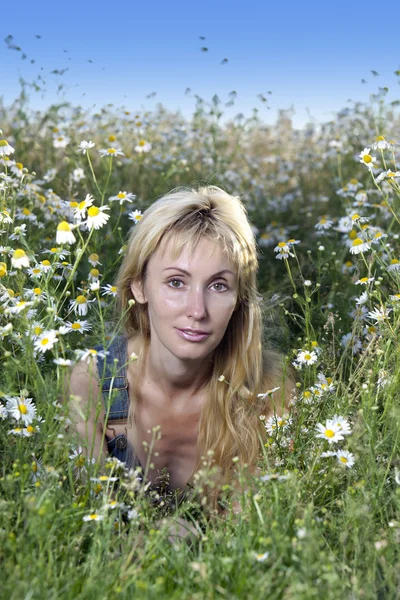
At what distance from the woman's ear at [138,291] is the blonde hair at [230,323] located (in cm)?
2

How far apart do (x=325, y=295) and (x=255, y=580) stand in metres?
2.72

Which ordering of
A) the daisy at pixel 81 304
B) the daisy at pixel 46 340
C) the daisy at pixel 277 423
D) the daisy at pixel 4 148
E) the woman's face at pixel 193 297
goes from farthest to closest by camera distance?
the daisy at pixel 4 148 → the daisy at pixel 81 304 → the woman's face at pixel 193 297 → the daisy at pixel 277 423 → the daisy at pixel 46 340

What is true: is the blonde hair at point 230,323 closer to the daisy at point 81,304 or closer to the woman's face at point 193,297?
the woman's face at point 193,297

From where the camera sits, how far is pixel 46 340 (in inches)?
94.3

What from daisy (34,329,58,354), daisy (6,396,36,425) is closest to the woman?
daisy (6,396,36,425)

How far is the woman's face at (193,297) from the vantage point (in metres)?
2.81

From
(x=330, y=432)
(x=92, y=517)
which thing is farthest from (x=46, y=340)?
(x=330, y=432)

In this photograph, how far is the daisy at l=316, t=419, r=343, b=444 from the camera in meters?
2.47

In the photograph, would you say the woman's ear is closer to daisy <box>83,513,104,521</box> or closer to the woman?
the woman

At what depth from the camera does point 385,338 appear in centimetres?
302

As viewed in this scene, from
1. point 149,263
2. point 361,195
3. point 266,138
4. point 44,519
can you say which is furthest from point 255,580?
point 266,138

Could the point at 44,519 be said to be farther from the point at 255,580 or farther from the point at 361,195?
the point at 361,195

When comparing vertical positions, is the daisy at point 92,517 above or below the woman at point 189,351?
below

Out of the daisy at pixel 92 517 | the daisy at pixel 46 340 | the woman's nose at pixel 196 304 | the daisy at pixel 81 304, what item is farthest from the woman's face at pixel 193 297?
the daisy at pixel 92 517
